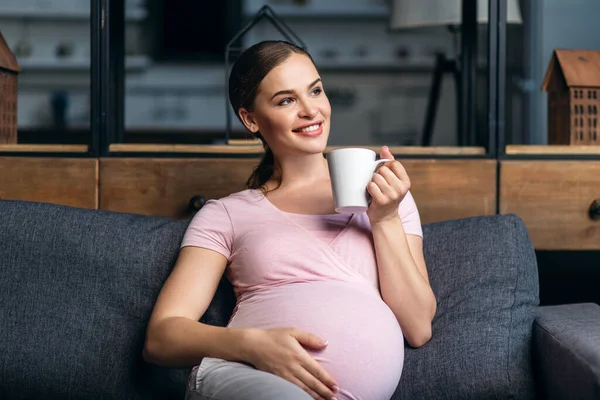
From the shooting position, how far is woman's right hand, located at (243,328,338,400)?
46.0 inches

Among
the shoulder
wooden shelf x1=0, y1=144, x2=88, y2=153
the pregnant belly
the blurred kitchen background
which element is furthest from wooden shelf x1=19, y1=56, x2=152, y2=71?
the pregnant belly

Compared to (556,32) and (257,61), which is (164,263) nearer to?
(257,61)

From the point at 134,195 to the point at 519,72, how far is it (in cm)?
303

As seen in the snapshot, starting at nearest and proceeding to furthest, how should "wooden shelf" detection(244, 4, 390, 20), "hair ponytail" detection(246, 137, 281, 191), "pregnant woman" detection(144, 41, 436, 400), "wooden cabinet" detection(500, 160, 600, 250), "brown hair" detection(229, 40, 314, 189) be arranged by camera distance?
"pregnant woman" detection(144, 41, 436, 400)
"brown hair" detection(229, 40, 314, 189)
"hair ponytail" detection(246, 137, 281, 191)
"wooden cabinet" detection(500, 160, 600, 250)
"wooden shelf" detection(244, 4, 390, 20)

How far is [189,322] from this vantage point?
1.29m

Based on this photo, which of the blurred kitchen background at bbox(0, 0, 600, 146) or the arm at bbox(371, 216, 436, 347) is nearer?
the arm at bbox(371, 216, 436, 347)

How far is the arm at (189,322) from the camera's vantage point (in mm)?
1239

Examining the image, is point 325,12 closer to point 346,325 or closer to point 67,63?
point 67,63

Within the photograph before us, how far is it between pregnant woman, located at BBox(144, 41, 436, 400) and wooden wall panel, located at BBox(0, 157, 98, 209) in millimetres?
409

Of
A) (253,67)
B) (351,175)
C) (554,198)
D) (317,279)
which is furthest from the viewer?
(554,198)

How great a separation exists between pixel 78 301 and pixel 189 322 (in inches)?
11.6

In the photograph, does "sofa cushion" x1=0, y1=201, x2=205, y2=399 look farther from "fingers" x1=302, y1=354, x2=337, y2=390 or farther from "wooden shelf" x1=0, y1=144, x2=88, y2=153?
"fingers" x1=302, y1=354, x2=337, y2=390

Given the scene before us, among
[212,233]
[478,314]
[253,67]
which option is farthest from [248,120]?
[478,314]

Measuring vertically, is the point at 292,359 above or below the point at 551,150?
below
